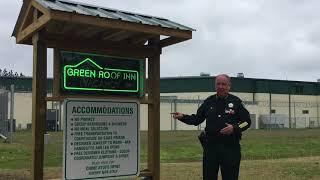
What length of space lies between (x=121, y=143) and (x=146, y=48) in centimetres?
126

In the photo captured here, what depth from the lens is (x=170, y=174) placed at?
516 inches

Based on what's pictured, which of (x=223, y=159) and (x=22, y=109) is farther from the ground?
(x=22, y=109)

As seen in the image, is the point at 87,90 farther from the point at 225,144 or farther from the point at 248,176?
the point at 248,176

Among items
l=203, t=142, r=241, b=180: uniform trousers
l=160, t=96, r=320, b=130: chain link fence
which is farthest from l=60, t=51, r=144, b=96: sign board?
l=160, t=96, r=320, b=130: chain link fence

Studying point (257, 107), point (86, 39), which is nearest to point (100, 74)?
point (86, 39)

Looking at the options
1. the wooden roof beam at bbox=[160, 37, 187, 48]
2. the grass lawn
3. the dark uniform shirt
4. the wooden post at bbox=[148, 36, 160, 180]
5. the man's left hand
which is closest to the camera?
the man's left hand

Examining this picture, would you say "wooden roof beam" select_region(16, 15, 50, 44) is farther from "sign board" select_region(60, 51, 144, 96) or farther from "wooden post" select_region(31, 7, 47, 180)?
"sign board" select_region(60, 51, 144, 96)

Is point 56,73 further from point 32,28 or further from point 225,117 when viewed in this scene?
point 225,117

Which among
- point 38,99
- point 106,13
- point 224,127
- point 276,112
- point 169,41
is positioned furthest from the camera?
point 276,112

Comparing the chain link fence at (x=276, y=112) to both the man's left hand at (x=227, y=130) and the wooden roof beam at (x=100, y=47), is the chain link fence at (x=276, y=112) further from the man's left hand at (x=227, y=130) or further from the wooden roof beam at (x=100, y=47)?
the man's left hand at (x=227, y=130)

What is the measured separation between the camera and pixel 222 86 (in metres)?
7.09

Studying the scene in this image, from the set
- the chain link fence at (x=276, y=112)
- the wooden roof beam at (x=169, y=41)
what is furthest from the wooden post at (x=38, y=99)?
the chain link fence at (x=276, y=112)

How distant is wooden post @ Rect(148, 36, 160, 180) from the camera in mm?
7535

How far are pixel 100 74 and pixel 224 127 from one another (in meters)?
1.62
